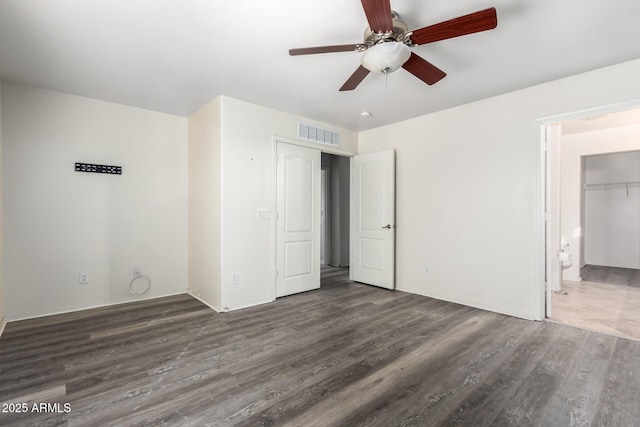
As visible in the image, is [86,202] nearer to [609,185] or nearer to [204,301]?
[204,301]

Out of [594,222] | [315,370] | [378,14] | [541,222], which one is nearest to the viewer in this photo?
[378,14]

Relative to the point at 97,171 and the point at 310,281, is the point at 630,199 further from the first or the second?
the point at 97,171

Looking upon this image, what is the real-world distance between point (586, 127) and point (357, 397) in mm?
5698

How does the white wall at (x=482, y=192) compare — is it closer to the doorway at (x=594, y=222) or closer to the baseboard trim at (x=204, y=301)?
the doorway at (x=594, y=222)

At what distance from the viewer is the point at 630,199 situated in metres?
6.27

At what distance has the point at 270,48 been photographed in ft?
8.14

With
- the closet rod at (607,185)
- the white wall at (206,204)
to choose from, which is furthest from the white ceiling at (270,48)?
the closet rod at (607,185)

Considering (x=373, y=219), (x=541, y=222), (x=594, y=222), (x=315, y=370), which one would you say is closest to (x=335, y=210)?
(x=373, y=219)

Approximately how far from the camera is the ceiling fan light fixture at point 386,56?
1940 millimetres

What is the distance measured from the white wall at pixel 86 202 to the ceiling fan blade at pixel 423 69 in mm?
3361

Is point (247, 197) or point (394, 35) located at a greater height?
point (394, 35)

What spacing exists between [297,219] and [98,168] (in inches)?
101

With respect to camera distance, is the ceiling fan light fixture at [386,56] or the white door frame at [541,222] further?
the white door frame at [541,222]

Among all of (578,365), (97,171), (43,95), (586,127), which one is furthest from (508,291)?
(43,95)
